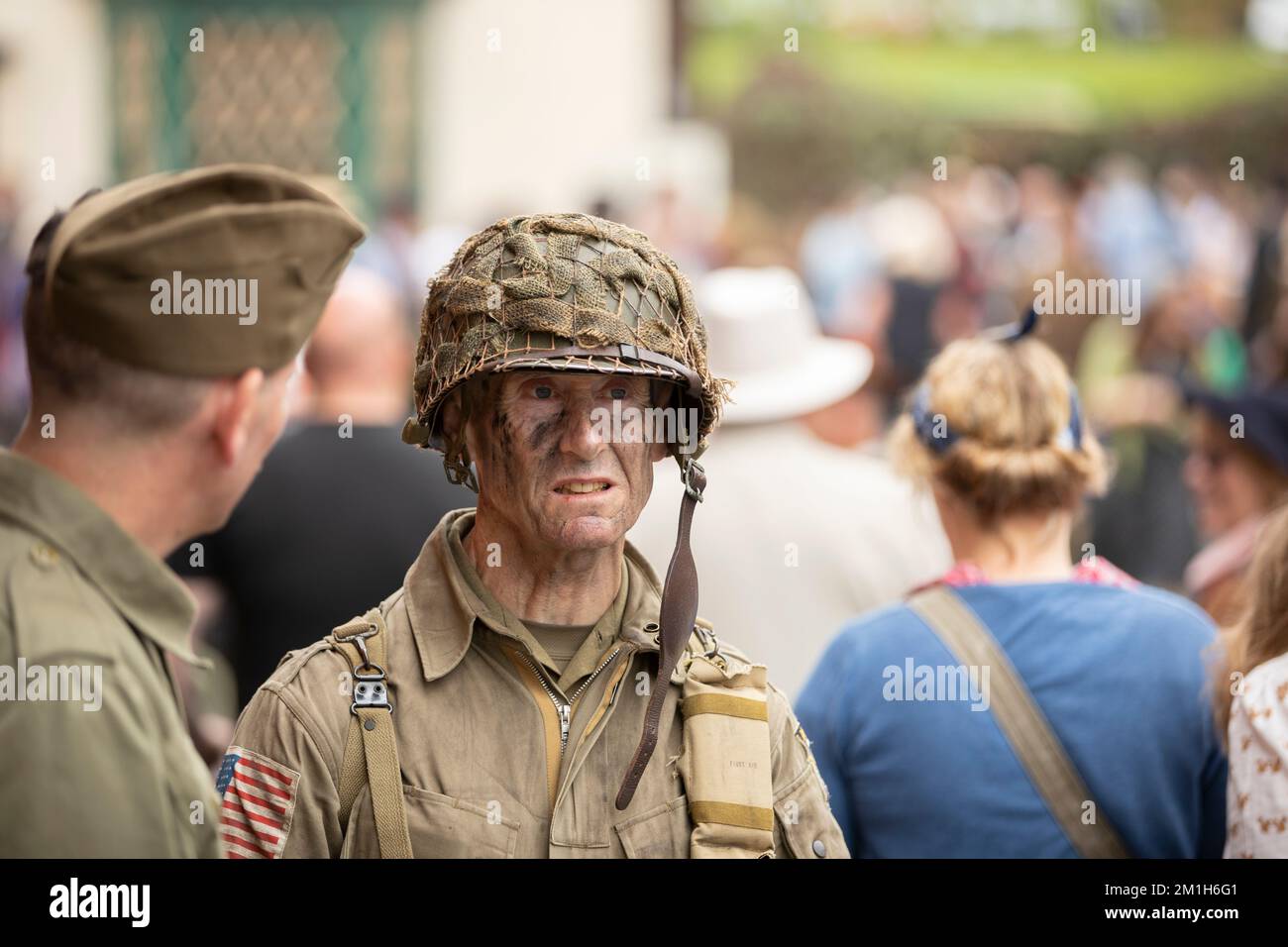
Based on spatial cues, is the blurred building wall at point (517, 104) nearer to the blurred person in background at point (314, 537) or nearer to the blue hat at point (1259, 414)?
the blue hat at point (1259, 414)

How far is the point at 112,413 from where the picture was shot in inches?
76.8

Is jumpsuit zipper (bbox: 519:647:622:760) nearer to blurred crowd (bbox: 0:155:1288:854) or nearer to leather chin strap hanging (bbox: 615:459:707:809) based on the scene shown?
leather chin strap hanging (bbox: 615:459:707:809)

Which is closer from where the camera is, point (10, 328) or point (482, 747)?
point (482, 747)

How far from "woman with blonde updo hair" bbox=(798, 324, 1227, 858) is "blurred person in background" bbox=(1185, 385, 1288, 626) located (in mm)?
1270

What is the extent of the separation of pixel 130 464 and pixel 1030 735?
67.3 inches

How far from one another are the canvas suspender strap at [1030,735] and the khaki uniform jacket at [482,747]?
0.64 m

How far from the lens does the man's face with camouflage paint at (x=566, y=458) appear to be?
89.5 inches

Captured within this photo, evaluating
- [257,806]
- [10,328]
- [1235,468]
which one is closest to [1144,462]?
[1235,468]

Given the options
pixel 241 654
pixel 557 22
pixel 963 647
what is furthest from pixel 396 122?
pixel 963 647

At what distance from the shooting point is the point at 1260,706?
2.72m
